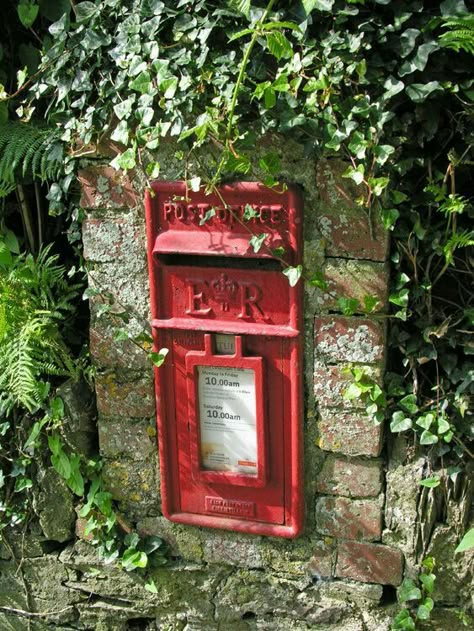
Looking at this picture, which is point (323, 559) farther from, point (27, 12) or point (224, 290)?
point (27, 12)

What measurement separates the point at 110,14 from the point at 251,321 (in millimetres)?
997

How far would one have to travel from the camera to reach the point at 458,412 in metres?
2.48

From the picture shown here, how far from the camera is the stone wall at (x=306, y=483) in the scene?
8.00 ft

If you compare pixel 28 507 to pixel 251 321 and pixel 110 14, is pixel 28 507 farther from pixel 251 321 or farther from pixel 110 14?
pixel 110 14

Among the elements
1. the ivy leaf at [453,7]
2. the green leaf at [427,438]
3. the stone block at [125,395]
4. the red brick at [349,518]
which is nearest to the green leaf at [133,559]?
the stone block at [125,395]

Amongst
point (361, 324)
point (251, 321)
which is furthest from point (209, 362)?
point (361, 324)

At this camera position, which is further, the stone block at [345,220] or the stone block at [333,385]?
the stone block at [333,385]

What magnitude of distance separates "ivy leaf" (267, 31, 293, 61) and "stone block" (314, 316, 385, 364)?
30.9 inches

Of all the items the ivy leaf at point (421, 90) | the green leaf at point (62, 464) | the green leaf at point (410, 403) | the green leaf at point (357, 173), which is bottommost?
the green leaf at point (62, 464)

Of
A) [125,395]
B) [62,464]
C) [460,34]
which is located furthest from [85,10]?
[62,464]

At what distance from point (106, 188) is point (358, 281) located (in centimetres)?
84

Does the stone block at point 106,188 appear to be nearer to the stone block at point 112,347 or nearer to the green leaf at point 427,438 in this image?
the stone block at point 112,347

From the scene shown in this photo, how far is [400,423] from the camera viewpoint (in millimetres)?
2473

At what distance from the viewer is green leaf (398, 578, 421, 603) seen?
2.59 meters
